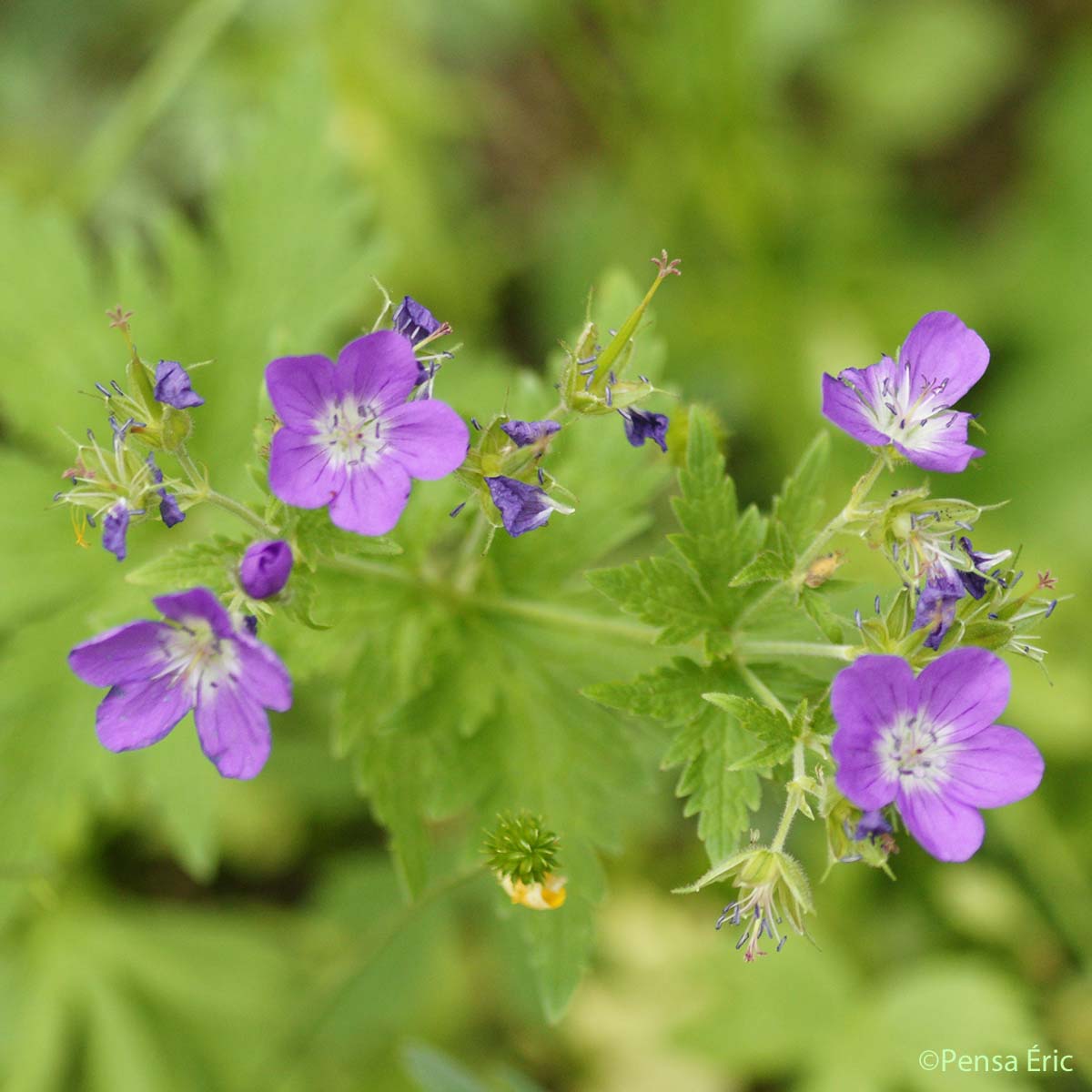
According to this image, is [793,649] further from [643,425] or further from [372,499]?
[372,499]

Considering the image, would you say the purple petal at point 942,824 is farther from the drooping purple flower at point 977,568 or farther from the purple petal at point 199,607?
the purple petal at point 199,607

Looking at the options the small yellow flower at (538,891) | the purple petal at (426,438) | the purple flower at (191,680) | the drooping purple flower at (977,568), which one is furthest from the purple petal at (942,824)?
the purple flower at (191,680)

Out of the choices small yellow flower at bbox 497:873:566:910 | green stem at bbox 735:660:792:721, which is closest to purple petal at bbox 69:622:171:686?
small yellow flower at bbox 497:873:566:910

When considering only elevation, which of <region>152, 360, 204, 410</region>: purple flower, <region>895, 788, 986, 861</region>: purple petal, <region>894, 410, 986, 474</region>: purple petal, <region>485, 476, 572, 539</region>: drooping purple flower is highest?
<region>152, 360, 204, 410</region>: purple flower

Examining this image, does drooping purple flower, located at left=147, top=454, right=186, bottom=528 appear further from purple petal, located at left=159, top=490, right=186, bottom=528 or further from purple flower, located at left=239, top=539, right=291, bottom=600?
purple flower, located at left=239, top=539, right=291, bottom=600

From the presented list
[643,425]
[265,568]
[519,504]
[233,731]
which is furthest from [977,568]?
[233,731]

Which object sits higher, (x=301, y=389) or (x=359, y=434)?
(x=301, y=389)
